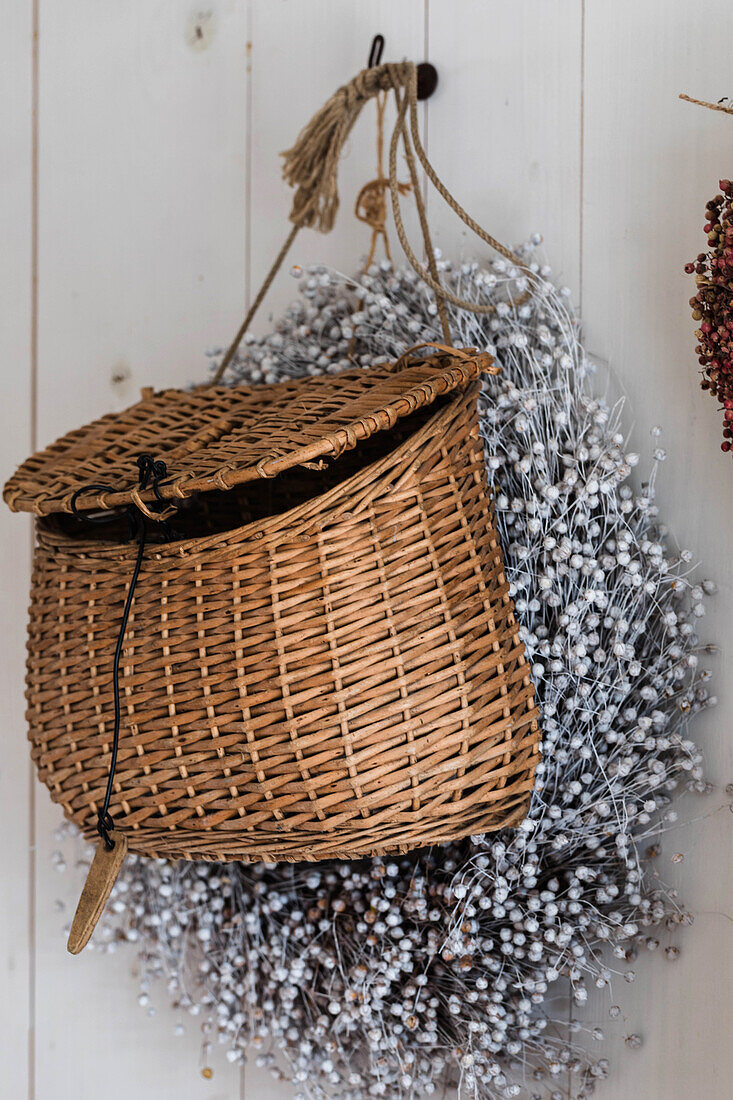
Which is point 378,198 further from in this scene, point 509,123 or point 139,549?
point 139,549

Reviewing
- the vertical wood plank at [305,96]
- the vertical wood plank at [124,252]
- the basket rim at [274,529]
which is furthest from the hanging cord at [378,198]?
the basket rim at [274,529]

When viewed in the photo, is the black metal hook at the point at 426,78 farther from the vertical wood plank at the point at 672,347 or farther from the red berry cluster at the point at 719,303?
the red berry cluster at the point at 719,303

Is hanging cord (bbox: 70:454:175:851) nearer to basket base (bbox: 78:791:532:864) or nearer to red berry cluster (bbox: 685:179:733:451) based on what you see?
basket base (bbox: 78:791:532:864)

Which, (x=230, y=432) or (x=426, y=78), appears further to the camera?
(x=426, y=78)

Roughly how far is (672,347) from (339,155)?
1.09 feet

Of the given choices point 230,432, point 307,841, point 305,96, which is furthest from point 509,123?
point 307,841

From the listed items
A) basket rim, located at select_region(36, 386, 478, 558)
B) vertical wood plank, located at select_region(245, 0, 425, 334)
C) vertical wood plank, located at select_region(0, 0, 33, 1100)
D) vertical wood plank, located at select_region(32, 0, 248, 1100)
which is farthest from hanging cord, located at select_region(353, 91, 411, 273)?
vertical wood plank, located at select_region(0, 0, 33, 1100)

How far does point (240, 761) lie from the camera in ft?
2.19

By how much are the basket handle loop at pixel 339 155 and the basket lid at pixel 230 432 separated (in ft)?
0.28

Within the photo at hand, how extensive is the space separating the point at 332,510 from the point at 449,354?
17 centimetres

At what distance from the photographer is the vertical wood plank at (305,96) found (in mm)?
990

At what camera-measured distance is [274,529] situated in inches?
26.1

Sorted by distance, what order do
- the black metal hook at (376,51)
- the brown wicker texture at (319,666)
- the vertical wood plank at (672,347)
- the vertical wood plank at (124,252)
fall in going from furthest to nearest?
1. the vertical wood plank at (124,252)
2. the black metal hook at (376,51)
3. the vertical wood plank at (672,347)
4. the brown wicker texture at (319,666)

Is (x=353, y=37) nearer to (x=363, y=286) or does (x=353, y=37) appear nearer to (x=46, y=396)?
(x=363, y=286)
